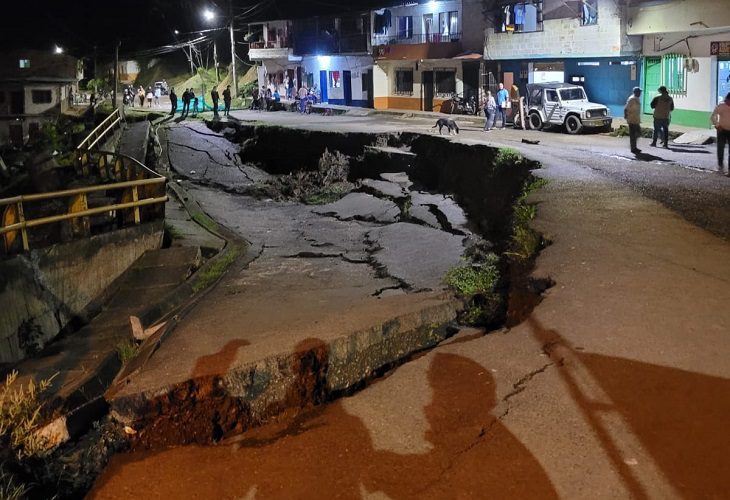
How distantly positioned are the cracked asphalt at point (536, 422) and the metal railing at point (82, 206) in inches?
286

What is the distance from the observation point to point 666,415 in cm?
429

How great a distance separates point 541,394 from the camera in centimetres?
468

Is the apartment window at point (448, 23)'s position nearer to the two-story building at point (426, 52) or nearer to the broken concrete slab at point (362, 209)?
the two-story building at point (426, 52)

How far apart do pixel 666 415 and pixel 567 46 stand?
25795mm

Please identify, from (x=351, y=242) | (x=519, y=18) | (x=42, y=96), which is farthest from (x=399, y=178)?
(x=42, y=96)

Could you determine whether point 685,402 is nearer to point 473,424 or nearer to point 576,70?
point 473,424

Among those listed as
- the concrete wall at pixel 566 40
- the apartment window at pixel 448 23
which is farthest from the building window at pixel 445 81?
the concrete wall at pixel 566 40

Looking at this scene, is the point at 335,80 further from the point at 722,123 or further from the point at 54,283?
the point at 54,283

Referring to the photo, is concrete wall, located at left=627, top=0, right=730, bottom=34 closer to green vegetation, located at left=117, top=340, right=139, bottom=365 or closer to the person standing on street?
the person standing on street

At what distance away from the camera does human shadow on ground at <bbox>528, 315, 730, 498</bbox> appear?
12.1ft

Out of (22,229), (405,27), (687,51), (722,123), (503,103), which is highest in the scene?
(405,27)

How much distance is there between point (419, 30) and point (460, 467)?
A: 1438 inches

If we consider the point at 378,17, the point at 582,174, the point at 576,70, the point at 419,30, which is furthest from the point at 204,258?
the point at 378,17

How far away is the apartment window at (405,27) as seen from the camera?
3872cm
